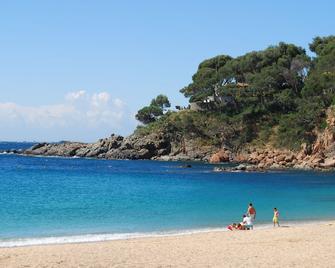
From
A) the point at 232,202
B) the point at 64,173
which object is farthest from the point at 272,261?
the point at 64,173

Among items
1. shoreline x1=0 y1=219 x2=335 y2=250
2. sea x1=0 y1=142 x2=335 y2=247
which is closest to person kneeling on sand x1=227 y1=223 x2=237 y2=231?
shoreline x1=0 y1=219 x2=335 y2=250

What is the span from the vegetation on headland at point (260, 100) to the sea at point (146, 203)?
2008cm

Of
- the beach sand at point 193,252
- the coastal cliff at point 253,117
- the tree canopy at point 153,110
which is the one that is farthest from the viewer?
the tree canopy at point 153,110

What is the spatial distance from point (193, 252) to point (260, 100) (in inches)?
3252

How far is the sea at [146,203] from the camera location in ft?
97.7

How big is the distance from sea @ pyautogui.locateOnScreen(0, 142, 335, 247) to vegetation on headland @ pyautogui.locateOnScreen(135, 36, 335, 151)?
20.1m

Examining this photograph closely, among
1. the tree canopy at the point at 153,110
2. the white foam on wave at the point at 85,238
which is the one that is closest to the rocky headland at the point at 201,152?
the tree canopy at the point at 153,110

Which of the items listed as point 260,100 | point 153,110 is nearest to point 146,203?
point 260,100

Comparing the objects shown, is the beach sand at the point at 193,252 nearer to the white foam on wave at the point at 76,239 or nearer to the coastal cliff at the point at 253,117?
the white foam on wave at the point at 76,239

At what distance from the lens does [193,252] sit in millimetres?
21641

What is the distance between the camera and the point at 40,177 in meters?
69.3

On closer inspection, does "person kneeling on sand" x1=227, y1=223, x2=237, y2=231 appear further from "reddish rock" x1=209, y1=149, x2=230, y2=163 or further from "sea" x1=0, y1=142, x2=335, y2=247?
"reddish rock" x1=209, y1=149, x2=230, y2=163

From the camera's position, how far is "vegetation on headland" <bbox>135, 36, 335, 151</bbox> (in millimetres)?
88625

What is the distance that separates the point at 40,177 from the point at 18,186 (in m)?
13.2
